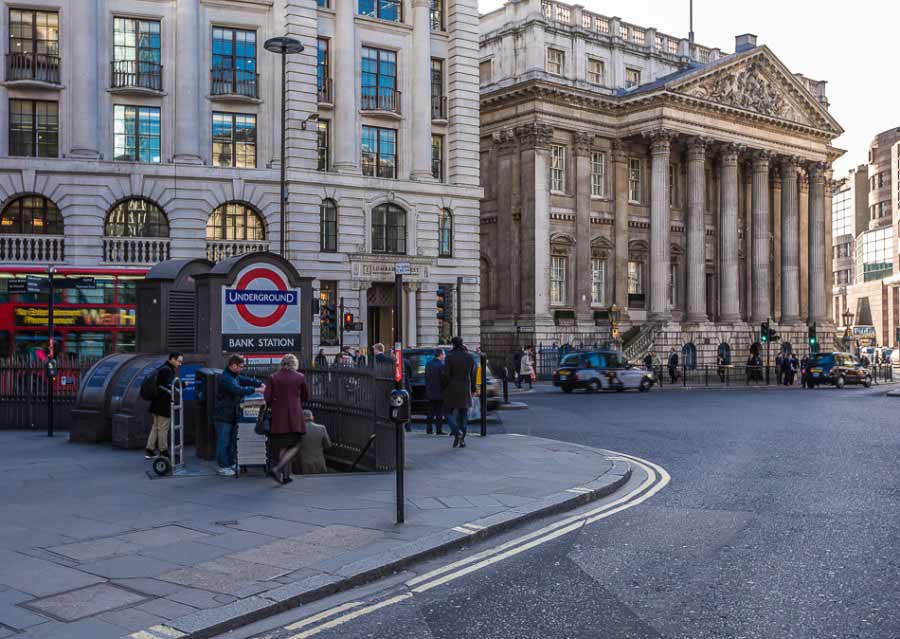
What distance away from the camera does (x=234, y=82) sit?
36.9 meters

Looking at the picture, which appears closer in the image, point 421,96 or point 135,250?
point 135,250

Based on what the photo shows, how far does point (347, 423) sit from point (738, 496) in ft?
18.5

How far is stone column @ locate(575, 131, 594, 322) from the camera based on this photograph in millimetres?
52875

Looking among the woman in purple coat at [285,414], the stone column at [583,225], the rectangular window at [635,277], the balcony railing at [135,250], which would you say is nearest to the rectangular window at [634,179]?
the rectangular window at [635,277]

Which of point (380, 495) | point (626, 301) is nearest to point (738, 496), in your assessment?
point (380, 495)

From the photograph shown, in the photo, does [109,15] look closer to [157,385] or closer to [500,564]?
[157,385]

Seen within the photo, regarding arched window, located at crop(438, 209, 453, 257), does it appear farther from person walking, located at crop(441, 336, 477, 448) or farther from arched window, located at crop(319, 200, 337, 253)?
person walking, located at crop(441, 336, 477, 448)

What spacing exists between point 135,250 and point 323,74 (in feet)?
34.8

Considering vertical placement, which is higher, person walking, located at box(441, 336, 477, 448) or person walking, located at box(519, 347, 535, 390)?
person walking, located at box(441, 336, 477, 448)

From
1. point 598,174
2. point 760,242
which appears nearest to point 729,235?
point 760,242

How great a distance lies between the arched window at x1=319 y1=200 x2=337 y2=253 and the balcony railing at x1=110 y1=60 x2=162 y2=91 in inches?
305

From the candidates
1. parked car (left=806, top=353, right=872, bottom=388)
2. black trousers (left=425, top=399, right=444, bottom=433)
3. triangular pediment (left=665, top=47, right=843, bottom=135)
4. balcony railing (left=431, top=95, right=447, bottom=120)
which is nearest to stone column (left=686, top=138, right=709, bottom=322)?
triangular pediment (left=665, top=47, right=843, bottom=135)

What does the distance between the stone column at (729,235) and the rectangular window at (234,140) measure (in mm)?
31466

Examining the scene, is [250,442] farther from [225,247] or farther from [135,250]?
[225,247]
